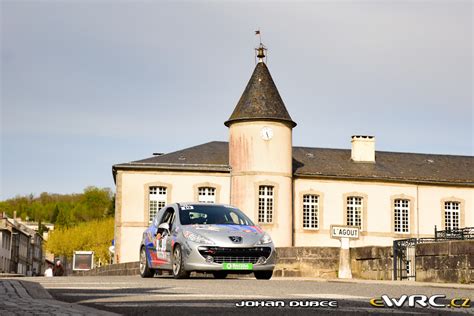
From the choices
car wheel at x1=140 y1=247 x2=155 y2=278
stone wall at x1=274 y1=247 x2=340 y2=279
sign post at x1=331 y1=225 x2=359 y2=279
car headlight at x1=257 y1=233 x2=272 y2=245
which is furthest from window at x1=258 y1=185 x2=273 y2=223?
car headlight at x1=257 y1=233 x2=272 y2=245

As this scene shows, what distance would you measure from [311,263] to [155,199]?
899 inches

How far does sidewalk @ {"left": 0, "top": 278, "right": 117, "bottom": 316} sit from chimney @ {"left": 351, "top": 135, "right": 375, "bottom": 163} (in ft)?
141

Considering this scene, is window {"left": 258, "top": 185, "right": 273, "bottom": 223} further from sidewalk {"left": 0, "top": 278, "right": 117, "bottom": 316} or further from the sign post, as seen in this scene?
sidewalk {"left": 0, "top": 278, "right": 117, "bottom": 316}

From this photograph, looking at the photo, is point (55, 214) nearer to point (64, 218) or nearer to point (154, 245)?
point (64, 218)

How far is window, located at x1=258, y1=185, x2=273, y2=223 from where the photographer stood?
45875mm

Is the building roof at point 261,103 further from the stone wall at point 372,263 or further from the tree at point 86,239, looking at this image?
the tree at point 86,239

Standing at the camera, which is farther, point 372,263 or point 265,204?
point 265,204

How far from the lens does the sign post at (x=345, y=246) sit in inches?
899

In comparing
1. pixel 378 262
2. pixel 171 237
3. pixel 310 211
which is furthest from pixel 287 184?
pixel 171 237

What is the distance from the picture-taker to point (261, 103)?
4578 cm

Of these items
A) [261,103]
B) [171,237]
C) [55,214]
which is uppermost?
[55,214]

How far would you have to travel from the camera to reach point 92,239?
95.6 metres

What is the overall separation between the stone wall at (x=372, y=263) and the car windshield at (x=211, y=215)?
6.58 m

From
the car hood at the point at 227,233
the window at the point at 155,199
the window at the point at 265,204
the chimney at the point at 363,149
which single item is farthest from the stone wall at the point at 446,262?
the chimney at the point at 363,149
